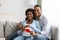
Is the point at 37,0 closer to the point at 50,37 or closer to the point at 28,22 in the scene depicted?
the point at 28,22

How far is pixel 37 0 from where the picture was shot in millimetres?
3967

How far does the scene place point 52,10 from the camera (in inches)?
159

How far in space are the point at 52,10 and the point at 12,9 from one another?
102 cm

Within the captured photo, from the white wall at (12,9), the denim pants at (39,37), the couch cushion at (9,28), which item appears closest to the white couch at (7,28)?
the couch cushion at (9,28)

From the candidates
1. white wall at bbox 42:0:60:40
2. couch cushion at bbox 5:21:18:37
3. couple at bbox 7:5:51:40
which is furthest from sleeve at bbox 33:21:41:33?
white wall at bbox 42:0:60:40

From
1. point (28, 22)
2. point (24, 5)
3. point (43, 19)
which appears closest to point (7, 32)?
point (28, 22)

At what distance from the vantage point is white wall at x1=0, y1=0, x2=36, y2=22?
3940 millimetres

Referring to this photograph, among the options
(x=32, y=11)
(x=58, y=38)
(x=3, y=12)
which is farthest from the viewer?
(x=3, y=12)

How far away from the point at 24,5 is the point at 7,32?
104 centimetres

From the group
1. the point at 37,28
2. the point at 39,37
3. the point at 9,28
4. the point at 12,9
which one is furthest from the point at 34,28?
the point at 12,9

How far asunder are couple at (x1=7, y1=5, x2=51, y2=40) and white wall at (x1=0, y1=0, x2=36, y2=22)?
36.4 inches

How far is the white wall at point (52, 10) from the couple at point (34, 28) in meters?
0.93

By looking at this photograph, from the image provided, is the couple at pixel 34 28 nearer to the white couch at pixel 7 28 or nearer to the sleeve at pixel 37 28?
the sleeve at pixel 37 28

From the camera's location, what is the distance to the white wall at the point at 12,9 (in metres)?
3.94
